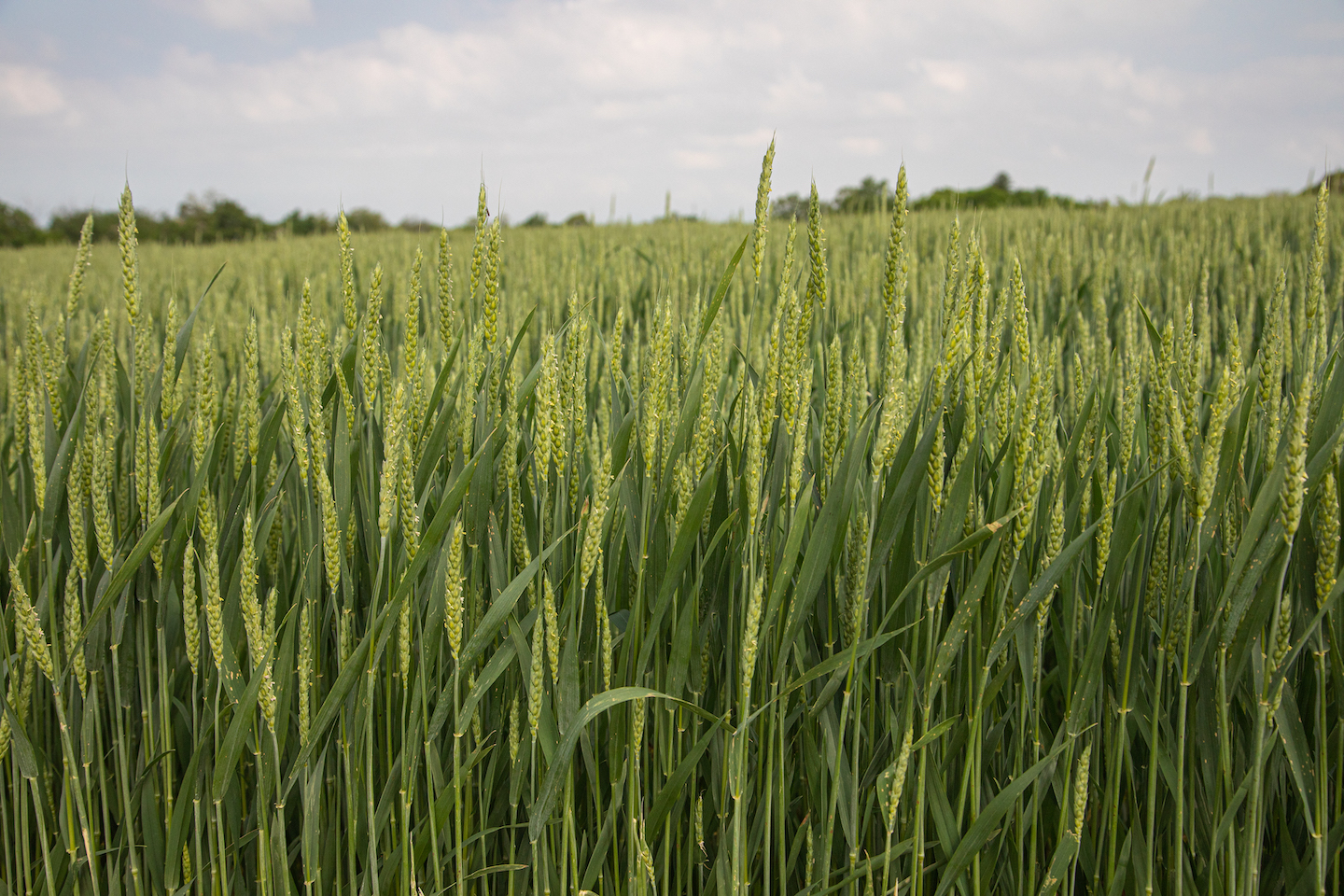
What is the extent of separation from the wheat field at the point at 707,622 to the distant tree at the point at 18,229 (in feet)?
60.0

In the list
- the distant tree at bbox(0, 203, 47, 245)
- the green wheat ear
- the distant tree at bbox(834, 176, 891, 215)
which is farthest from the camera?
the distant tree at bbox(0, 203, 47, 245)

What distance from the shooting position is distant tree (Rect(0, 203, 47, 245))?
1509 cm

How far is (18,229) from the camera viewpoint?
51.6 feet

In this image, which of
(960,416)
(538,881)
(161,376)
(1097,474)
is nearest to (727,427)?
(960,416)

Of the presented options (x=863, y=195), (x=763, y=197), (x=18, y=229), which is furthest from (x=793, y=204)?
(x=18, y=229)

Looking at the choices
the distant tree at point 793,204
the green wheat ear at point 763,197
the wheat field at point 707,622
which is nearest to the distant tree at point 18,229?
the distant tree at point 793,204

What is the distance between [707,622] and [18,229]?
804 inches

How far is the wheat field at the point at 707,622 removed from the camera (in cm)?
90

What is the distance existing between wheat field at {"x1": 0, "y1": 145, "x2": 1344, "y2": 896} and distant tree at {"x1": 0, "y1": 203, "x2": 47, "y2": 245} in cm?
1828

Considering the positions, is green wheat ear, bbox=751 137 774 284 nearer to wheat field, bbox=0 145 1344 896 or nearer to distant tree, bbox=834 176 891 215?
wheat field, bbox=0 145 1344 896

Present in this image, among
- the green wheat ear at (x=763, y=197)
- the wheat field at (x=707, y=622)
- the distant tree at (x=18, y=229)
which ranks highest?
the distant tree at (x=18, y=229)

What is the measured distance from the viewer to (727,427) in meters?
1.11

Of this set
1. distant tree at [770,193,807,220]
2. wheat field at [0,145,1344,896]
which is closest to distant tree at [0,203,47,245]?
distant tree at [770,193,807,220]

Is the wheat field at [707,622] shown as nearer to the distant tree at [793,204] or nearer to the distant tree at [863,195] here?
the distant tree at [793,204]
